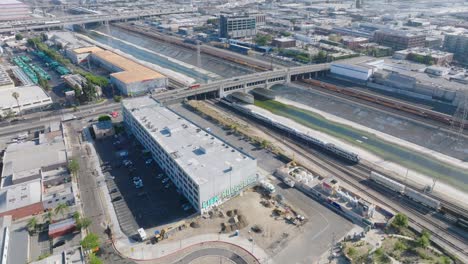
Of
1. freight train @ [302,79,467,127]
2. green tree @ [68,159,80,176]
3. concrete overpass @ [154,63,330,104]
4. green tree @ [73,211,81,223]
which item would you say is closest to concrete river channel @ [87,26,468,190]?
concrete overpass @ [154,63,330,104]

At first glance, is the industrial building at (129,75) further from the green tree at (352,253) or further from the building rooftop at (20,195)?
the green tree at (352,253)

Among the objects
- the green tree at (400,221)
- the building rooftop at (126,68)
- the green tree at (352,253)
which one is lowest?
the green tree at (352,253)

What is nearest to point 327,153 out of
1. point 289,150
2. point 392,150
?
point 289,150

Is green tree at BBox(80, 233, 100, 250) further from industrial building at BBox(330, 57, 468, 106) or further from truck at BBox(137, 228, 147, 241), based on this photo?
industrial building at BBox(330, 57, 468, 106)

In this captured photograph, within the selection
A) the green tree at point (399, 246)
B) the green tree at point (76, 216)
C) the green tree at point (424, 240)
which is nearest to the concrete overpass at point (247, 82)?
the green tree at point (76, 216)

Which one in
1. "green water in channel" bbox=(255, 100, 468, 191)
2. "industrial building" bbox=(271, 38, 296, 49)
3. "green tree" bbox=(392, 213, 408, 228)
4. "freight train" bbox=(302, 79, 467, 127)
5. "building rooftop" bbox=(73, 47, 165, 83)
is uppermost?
"industrial building" bbox=(271, 38, 296, 49)

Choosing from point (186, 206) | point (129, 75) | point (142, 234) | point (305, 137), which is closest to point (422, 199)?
point (305, 137)
